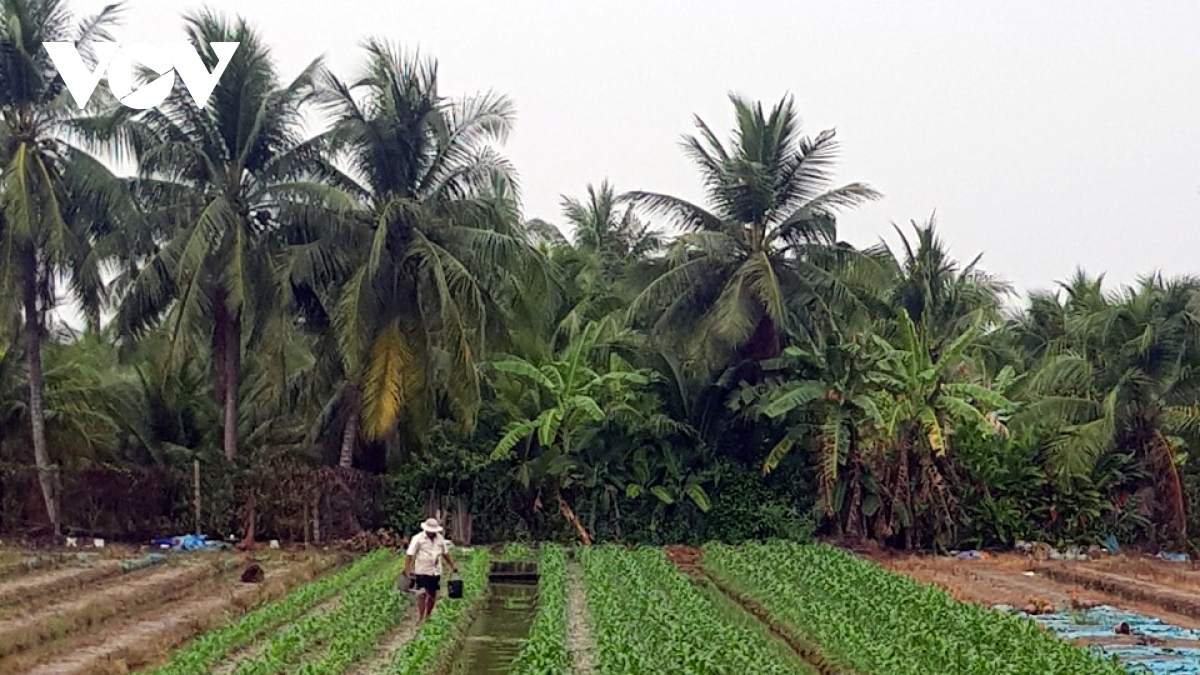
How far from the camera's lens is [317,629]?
527 inches

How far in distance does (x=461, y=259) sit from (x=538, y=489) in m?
4.06

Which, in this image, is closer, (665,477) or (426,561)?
(426,561)

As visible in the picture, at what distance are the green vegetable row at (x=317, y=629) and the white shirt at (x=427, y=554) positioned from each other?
2.25ft

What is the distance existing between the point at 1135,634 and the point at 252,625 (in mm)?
8156

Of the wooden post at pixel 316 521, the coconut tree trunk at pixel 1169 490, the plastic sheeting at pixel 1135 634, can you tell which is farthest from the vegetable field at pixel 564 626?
the coconut tree trunk at pixel 1169 490

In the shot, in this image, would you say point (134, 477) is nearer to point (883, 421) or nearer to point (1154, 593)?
point (883, 421)

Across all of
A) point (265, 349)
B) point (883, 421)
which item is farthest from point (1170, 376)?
point (265, 349)

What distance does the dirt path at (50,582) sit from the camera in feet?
→ 54.5

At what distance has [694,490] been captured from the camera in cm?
2525

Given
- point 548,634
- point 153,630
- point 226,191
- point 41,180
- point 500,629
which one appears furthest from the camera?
point 226,191

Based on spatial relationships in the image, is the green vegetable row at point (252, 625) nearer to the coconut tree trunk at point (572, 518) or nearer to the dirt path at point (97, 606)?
the dirt path at point (97, 606)

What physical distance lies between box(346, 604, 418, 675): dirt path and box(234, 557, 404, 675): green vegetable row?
195mm

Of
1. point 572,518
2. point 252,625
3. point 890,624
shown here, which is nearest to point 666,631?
point 890,624

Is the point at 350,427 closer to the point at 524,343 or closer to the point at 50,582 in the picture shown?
the point at 524,343
